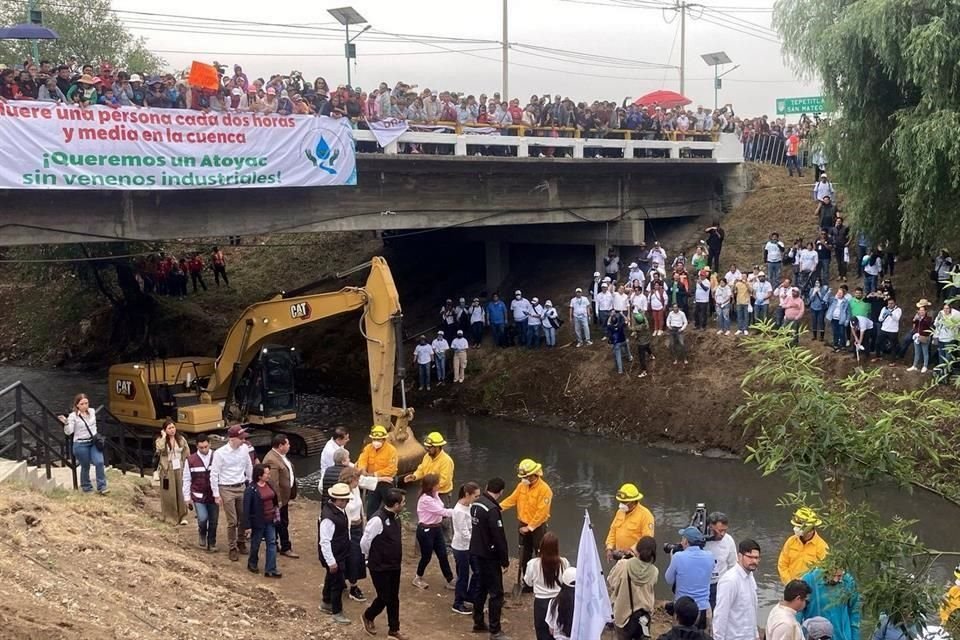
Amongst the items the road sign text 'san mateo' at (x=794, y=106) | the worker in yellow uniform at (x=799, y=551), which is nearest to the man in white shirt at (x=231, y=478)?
the worker in yellow uniform at (x=799, y=551)

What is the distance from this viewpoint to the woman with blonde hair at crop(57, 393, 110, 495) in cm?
1320

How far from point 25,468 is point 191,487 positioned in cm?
245

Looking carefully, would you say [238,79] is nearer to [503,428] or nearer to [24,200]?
[24,200]

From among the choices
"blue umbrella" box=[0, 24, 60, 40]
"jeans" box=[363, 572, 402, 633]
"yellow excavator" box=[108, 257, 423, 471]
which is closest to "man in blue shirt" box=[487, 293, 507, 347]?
"yellow excavator" box=[108, 257, 423, 471]

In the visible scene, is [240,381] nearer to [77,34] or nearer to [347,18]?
[347,18]

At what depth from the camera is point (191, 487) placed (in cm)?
1196

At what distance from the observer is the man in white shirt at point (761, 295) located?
21406mm

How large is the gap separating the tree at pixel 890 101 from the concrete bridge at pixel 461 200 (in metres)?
6.99

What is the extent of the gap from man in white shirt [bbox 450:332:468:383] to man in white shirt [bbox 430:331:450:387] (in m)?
0.27

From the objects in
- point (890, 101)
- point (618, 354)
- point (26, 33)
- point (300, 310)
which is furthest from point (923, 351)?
point (26, 33)

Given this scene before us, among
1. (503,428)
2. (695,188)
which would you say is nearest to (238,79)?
(503,428)

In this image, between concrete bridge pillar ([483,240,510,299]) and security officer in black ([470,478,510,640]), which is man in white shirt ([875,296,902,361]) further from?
A: concrete bridge pillar ([483,240,510,299])

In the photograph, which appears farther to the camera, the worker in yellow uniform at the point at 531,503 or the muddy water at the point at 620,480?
the muddy water at the point at 620,480

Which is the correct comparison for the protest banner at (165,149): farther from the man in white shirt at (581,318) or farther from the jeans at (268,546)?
the jeans at (268,546)
